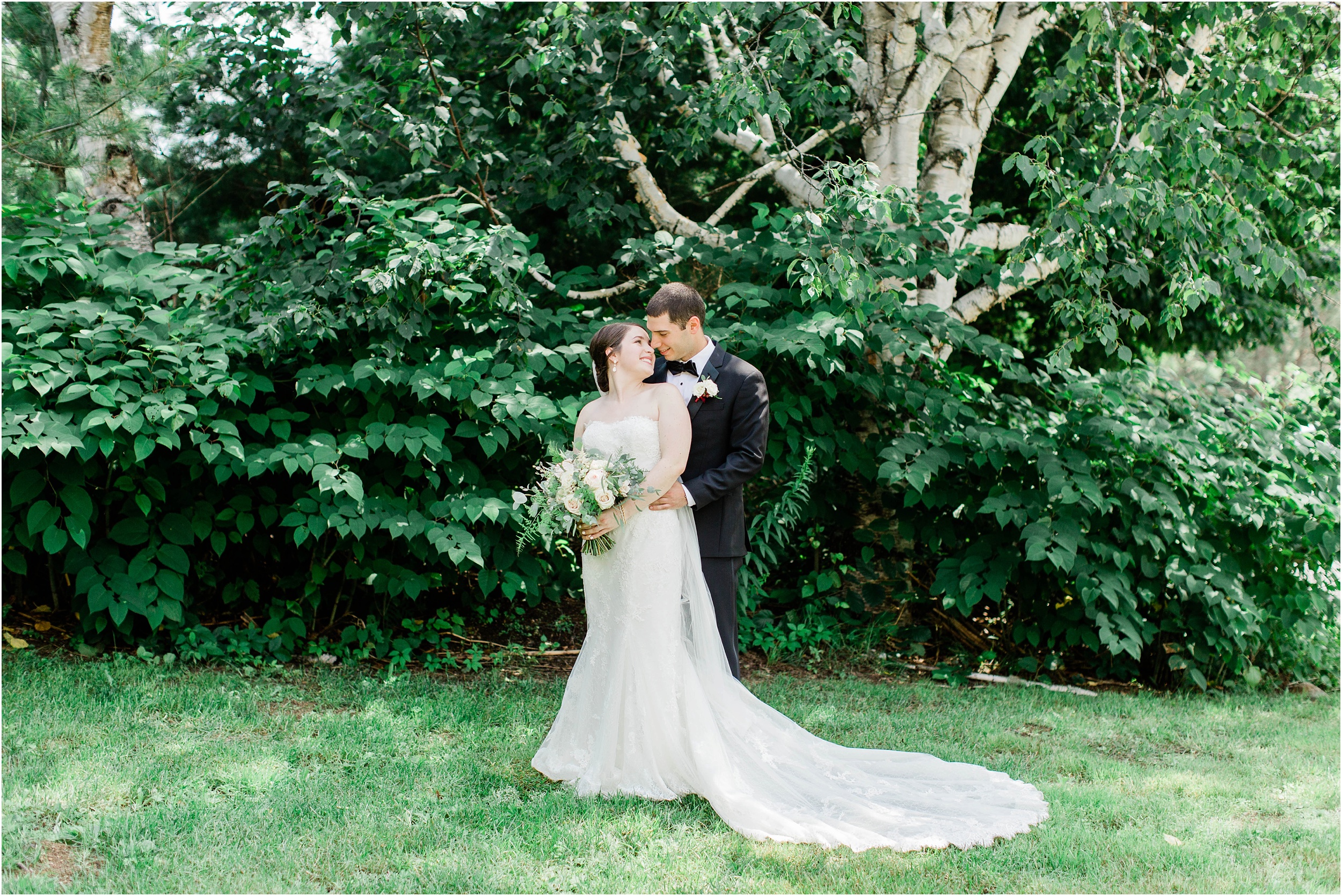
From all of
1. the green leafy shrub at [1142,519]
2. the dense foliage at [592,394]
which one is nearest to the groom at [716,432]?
the dense foliage at [592,394]

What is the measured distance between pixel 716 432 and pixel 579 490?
69cm

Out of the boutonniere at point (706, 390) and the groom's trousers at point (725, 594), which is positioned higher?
the boutonniere at point (706, 390)

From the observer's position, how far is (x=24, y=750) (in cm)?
384

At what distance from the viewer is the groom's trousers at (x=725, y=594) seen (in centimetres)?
400

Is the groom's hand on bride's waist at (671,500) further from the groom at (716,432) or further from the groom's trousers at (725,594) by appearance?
the groom's trousers at (725,594)

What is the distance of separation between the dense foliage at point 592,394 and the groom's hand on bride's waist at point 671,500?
82cm

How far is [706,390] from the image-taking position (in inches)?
151


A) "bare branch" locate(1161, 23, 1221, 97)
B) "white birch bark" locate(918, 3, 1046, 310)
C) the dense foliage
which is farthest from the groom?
"bare branch" locate(1161, 23, 1221, 97)

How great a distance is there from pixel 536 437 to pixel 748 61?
2585 millimetres

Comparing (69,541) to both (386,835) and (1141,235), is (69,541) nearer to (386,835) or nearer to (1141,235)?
(386,835)

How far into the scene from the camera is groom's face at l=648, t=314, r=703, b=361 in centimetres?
391

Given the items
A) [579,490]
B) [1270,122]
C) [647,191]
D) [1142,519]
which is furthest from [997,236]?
[579,490]

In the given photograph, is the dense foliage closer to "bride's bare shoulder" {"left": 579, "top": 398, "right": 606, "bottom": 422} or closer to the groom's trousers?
"bride's bare shoulder" {"left": 579, "top": 398, "right": 606, "bottom": 422}

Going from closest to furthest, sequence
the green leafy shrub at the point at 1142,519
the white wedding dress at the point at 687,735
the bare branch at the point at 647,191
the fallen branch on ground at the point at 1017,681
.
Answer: the white wedding dress at the point at 687,735 < the green leafy shrub at the point at 1142,519 < the fallen branch on ground at the point at 1017,681 < the bare branch at the point at 647,191
